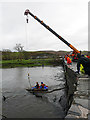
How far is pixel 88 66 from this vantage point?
6.44 m

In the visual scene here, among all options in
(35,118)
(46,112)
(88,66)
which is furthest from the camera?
(46,112)

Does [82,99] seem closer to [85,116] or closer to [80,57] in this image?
[85,116]

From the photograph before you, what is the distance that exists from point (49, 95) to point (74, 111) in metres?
10.1

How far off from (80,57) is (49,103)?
684 cm

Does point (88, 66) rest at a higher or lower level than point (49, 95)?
higher

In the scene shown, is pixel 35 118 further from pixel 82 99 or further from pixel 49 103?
pixel 82 99

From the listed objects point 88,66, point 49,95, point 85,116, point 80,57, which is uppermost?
point 80,57

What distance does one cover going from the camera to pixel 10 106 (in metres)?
10.7

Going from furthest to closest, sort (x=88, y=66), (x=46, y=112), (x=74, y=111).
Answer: (x=46, y=112) < (x=88, y=66) < (x=74, y=111)

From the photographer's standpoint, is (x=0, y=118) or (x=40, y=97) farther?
(x=40, y=97)

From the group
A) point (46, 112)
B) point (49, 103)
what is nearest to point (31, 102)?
point (49, 103)

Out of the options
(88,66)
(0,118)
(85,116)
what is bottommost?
(0,118)

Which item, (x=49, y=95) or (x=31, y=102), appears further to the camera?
(x=49, y=95)

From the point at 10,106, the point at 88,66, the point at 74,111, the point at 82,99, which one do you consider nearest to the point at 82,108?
the point at 74,111
